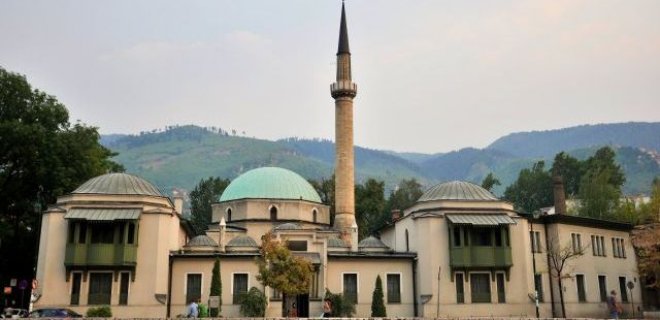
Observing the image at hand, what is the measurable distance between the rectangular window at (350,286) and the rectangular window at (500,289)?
8124 mm

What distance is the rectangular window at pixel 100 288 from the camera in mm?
34219

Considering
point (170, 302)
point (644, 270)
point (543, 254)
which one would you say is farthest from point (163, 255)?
point (644, 270)

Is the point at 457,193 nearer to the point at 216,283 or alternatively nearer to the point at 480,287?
the point at 480,287

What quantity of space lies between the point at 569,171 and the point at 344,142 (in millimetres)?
45379

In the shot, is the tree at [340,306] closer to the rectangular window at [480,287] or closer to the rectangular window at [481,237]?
the rectangular window at [480,287]

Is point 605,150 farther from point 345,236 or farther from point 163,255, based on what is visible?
point 163,255

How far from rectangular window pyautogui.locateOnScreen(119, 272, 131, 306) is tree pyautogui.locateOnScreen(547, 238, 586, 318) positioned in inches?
936

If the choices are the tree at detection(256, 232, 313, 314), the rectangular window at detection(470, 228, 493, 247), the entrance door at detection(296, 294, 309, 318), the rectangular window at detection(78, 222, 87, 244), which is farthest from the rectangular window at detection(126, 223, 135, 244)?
the rectangular window at detection(470, 228, 493, 247)

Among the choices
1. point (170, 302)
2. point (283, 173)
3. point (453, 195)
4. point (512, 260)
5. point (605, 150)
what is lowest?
point (170, 302)

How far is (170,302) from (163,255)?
2688 mm

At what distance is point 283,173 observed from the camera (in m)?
52.6

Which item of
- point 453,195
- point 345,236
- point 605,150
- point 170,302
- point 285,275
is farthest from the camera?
point 605,150

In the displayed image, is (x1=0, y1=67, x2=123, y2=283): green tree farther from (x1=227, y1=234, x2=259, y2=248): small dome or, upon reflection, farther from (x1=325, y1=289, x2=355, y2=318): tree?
(x1=325, y1=289, x2=355, y2=318): tree

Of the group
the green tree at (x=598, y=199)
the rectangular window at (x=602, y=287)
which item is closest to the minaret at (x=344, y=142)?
the rectangular window at (x=602, y=287)
